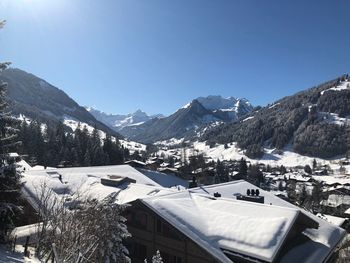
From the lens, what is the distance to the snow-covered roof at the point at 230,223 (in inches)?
716

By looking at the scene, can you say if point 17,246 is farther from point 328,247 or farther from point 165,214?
point 328,247

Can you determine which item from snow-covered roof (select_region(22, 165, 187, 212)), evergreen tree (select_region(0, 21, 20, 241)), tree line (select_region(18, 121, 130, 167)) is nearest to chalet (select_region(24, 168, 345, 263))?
snow-covered roof (select_region(22, 165, 187, 212))

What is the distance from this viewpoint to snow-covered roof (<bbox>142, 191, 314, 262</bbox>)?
18188 millimetres

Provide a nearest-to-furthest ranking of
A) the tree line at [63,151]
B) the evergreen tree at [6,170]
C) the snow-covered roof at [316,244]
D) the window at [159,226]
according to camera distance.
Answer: the evergreen tree at [6,170], the snow-covered roof at [316,244], the window at [159,226], the tree line at [63,151]

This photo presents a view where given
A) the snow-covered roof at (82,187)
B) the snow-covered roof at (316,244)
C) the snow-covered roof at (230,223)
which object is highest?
the snow-covered roof at (82,187)

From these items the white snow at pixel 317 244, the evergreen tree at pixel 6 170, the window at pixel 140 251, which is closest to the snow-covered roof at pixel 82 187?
the window at pixel 140 251

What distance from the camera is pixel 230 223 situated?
2042 centimetres

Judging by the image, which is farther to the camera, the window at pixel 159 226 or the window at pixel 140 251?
the window at pixel 140 251

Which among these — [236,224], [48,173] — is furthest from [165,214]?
[48,173]

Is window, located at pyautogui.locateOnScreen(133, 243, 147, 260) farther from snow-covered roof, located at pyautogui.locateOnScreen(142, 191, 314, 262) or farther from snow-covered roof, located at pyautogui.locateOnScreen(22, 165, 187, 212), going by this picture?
snow-covered roof, located at pyautogui.locateOnScreen(142, 191, 314, 262)

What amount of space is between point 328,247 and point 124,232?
13092 millimetres

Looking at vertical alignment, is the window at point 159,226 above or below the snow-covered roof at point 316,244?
above

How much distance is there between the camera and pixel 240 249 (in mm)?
18234

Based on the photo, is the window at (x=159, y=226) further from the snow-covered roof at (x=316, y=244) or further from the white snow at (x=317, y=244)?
the white snow at (x=317, y=244)
